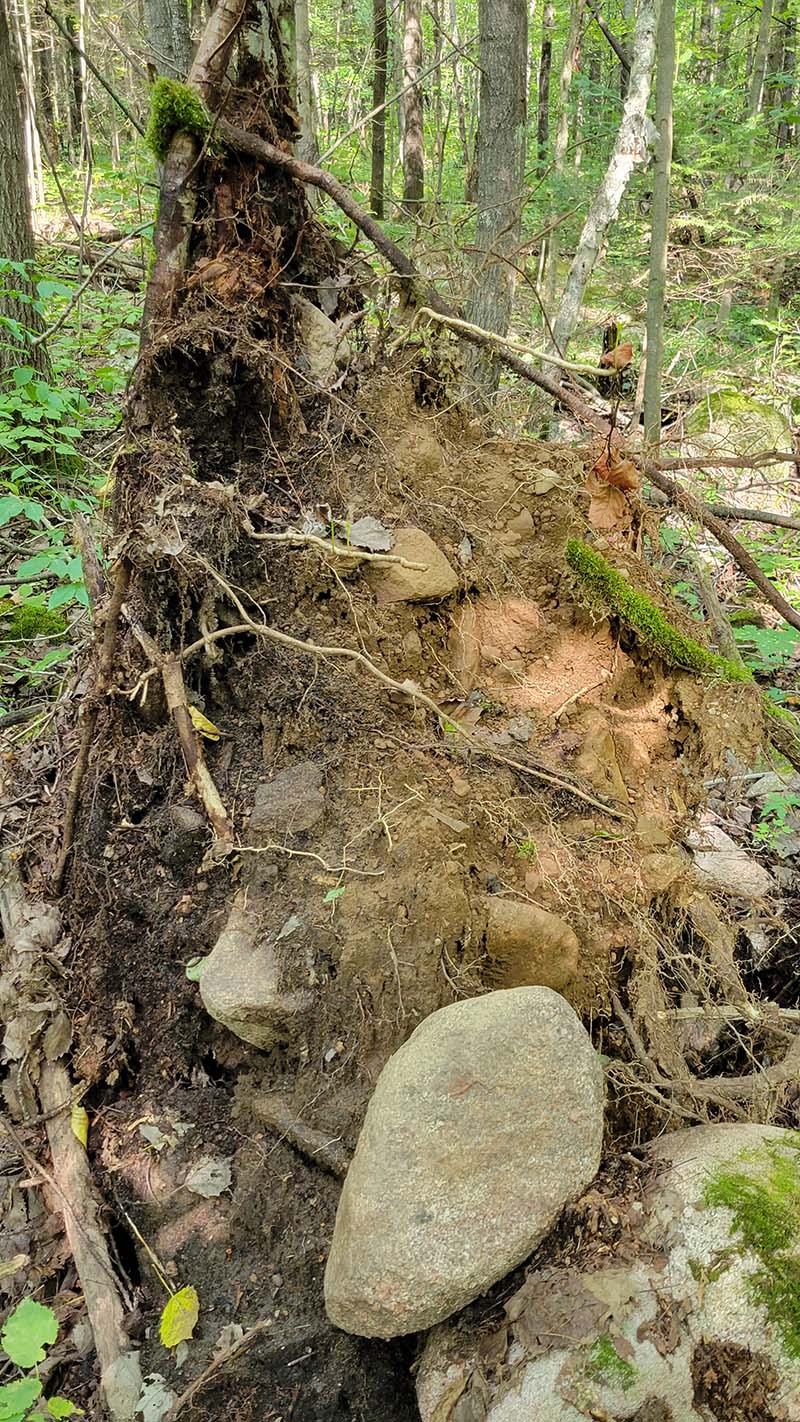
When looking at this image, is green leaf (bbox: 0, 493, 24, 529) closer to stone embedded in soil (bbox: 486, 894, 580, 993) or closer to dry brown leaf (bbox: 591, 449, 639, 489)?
dry brown leaf (bbox: 591, 449, 639, 489)

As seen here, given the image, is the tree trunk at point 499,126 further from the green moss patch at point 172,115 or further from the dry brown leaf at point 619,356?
the green moss patch at point 172,115

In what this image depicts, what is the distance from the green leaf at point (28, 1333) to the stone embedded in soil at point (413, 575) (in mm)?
2105

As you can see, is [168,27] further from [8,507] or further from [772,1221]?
[772,1221]

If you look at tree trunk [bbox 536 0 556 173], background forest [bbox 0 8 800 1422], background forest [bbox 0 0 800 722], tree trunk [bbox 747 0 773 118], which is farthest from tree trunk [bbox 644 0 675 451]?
tree trunk [bbox 536 0 556 173]

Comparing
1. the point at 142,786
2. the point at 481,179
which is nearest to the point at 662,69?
the point at 481,179

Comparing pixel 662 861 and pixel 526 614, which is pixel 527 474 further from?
pixel 662 861

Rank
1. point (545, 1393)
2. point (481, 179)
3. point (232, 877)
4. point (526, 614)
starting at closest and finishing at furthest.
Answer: point (545, 1393) → point (232, 877) → point (526, 614) → point (481, 179)

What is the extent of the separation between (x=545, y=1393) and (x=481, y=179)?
23.3 ft

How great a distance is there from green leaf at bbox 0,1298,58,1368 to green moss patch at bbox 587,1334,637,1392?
1.21 metres

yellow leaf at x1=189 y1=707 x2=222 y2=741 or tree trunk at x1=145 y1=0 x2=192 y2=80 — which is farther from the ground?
tree trunk at x1=145 y1=0 x2=192 y2=80

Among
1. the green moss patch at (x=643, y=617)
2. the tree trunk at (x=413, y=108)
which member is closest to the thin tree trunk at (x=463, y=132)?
the tree trunk at (x=413, y=108)

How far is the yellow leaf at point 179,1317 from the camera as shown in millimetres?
2203

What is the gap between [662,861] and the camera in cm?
277

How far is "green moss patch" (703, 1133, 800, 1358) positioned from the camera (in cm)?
181
